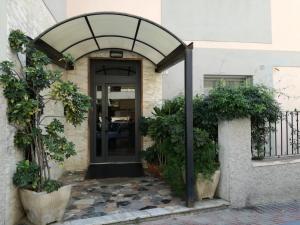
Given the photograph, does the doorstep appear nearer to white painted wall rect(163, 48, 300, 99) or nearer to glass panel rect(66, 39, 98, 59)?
white painted wall rect(163, 48, 300, 99)

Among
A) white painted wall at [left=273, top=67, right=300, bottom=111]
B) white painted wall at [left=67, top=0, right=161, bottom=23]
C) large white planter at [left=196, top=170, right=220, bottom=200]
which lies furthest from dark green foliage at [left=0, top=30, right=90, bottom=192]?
white painted wall at [left=273, top=67, right=300, bottom=111]

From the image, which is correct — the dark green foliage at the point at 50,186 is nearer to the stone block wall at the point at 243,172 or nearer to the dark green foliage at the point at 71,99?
the dark green foliage at the point at 71,99

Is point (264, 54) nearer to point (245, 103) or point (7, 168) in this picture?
point (245, 103)

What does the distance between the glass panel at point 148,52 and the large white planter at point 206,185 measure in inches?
129

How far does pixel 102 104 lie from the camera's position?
8555mm

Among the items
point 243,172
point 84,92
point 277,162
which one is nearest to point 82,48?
point 84,92

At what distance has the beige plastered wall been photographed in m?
8.17

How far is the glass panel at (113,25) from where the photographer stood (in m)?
5.59

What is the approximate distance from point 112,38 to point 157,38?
4.76 feet

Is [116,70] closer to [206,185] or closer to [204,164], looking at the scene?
[204,164]

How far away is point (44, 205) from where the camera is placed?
4.15m

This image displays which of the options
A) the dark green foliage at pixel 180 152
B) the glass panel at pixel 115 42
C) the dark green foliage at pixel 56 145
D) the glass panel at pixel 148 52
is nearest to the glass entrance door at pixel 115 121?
the glass panel at pixel 148 52

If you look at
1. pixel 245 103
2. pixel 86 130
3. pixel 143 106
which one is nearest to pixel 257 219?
pixel 245 103

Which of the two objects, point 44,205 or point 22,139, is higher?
point 22,139
